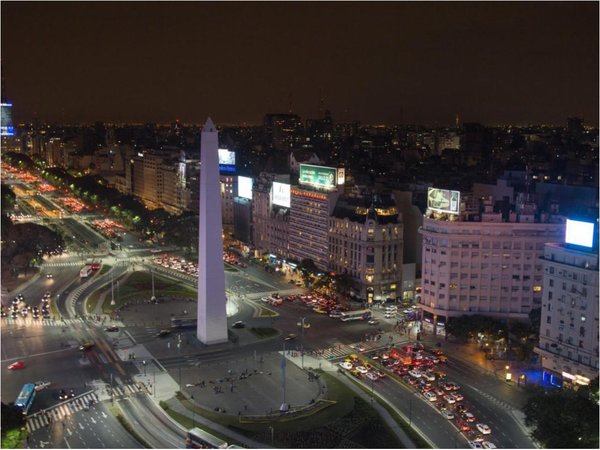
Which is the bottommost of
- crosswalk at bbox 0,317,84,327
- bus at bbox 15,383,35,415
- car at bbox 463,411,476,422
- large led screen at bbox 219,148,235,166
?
crosswalk at bbox 0,317,84,327

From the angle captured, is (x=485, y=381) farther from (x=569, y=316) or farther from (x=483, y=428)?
(x=483, y=428)

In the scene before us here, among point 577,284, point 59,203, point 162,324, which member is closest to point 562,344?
point 577,284

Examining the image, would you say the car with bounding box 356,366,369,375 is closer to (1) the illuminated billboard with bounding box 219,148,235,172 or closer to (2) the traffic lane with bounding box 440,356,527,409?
(2) the traffic lane with bounding box 440,356,527,409

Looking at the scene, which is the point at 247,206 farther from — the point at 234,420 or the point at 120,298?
the point at 234,420

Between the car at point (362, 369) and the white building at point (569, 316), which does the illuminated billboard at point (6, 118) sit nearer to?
the car at point (362, 369)

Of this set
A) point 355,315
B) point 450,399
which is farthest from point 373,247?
point 450,399

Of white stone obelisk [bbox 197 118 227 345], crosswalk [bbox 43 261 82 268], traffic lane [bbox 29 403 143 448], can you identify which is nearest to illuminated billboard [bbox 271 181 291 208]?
crosswalk [bbox 43 261 82 268]
